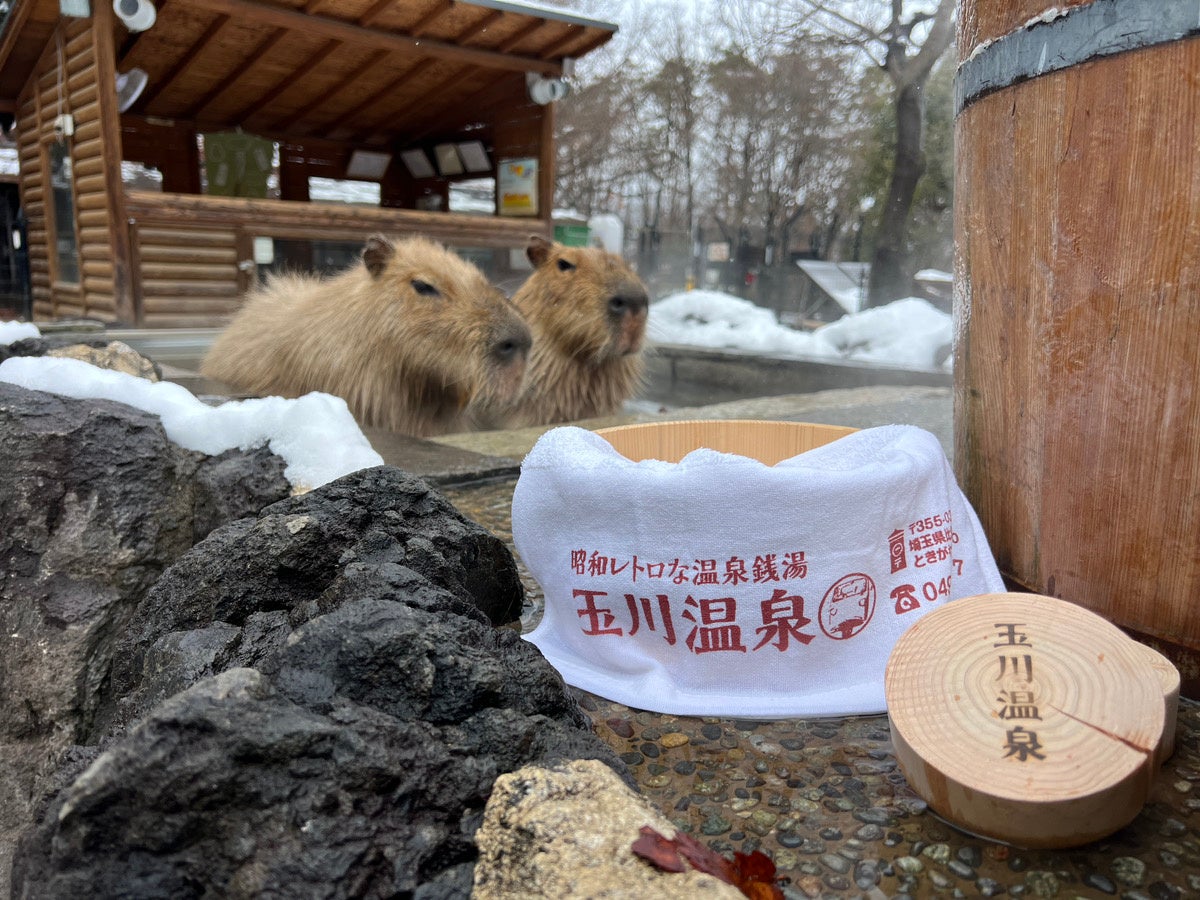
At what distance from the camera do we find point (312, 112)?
10344mm

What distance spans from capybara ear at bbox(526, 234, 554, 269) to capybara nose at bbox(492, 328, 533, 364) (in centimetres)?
97

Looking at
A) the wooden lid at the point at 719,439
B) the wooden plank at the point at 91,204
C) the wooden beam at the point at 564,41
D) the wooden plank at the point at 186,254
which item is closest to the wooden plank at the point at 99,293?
the wooden plank at the point at 186,254

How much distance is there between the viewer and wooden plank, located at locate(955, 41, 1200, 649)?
128 cm

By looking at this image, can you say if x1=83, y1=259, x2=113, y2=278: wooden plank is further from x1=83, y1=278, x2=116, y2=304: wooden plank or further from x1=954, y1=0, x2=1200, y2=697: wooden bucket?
x1=954, y1=0, x2=1200, y2=697: wooden bucket

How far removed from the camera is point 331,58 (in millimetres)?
8594

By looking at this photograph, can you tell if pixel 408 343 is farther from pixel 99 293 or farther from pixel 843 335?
pixel 843 335

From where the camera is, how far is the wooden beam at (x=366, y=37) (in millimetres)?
7098

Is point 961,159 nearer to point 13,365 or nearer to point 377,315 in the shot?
point 13,365

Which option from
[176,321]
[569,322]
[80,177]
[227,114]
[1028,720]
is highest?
[227,114]

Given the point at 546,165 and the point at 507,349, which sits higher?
the point at 546,165

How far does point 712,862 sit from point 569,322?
380cm

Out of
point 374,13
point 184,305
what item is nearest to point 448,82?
point 374,13

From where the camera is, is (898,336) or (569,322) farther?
(898,336)

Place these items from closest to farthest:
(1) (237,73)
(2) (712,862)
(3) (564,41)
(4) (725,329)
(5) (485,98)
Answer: (2) (712,862) → (3) (564,41) → (1) (237,73) → (5) (485,98) → (4) (725,329)
